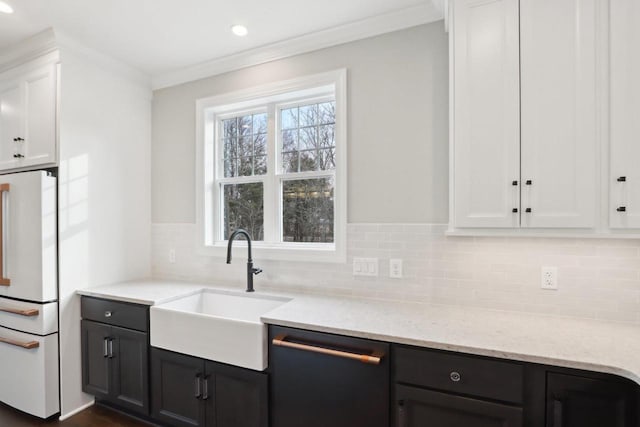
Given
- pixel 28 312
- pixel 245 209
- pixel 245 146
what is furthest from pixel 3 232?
pixel 245 146

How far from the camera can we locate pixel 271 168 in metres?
2.67

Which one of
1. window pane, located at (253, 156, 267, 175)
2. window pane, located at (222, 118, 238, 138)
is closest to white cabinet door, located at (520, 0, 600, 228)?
window pane, located at (253, 156, 267, 175)

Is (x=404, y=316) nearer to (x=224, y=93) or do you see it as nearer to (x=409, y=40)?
(x=409, y=40)

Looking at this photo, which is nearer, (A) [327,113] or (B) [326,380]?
(B) [326,380]

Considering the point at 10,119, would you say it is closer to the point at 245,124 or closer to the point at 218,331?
the point at 245,124

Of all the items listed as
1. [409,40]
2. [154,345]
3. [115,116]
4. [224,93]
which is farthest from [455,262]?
[115,116]

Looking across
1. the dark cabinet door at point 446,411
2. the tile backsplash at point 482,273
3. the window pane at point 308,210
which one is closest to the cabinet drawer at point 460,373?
the dark cabinet door at point 446,411

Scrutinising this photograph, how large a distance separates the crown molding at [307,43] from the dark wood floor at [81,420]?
2607 mm

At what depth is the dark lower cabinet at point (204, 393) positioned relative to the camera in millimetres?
1838

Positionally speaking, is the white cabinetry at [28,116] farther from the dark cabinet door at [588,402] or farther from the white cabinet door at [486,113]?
the dark cabinet door at [588,402]

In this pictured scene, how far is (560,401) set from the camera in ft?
4.24

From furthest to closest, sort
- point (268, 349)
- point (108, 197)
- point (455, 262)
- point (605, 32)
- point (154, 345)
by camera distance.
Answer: point (108, 197), point (154, 345), point (455, 262), point (268, 349), point (605, 32)

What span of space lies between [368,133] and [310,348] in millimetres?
1351

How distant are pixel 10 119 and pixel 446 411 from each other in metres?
3.48
